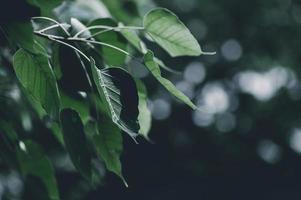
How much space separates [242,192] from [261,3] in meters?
2.39

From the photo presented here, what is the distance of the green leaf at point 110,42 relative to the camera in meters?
1.10

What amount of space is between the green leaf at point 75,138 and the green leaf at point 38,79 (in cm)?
2

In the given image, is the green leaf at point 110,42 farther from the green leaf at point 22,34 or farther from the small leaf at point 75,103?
the green leaf at point 22,34

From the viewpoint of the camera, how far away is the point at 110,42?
111 cm

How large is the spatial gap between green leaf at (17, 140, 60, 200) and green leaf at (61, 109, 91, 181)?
295mm

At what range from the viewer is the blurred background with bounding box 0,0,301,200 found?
680 centimetres

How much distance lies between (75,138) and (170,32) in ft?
0.89

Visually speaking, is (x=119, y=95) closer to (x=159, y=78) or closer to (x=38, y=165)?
(x=159, y=78)

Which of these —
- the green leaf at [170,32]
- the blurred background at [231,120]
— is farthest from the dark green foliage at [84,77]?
the blurred background at [231,120]

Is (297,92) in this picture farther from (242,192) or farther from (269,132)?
(242,192)

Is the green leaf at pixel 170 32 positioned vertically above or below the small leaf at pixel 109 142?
above

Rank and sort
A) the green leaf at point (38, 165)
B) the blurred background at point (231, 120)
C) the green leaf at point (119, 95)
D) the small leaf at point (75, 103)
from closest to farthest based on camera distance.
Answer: the green leaf at point (119, 95)
the small leaf at point (75, 103)
the green leaf at point (38, 165)
the blurred background at point (231, 120)

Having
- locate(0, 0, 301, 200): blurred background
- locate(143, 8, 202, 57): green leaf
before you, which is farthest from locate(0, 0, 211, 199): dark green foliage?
locate(0, 0, 301, 200): blurred background

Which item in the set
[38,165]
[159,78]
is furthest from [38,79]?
[38,165]
